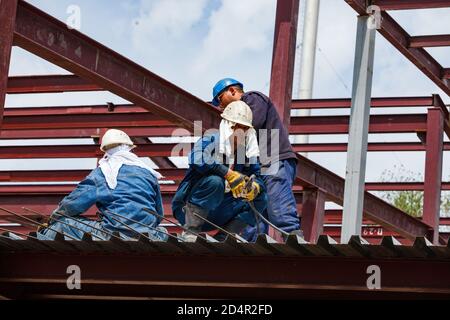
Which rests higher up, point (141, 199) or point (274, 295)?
point (141, 199)

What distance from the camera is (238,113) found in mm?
9219

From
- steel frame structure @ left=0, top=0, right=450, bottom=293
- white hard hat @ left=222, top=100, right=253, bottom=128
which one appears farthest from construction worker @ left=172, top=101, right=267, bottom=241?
steel frame structure @ left=0, top=0, right=450, bottom=293

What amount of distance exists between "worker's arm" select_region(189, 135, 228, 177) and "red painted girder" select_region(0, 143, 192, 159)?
332 inches

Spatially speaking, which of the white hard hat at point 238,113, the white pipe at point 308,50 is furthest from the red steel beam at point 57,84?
the white pipe at point 308,50

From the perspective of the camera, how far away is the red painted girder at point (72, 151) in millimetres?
17719

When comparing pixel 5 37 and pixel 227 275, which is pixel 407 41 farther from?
pixel 227 275

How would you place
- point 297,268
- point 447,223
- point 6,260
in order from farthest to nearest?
point 447,223, point 6,260, point 297,268

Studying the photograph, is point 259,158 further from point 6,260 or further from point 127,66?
point 127,66

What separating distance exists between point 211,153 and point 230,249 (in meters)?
1.60

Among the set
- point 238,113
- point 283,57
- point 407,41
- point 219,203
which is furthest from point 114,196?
point 407,41

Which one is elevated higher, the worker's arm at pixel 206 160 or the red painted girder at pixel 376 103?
the red painted girder at pixel 376 103

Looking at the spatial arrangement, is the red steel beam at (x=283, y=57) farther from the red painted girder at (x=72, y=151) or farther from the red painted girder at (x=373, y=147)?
the red painted girder at (x=373, y=147)

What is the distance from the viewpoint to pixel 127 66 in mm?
12320
